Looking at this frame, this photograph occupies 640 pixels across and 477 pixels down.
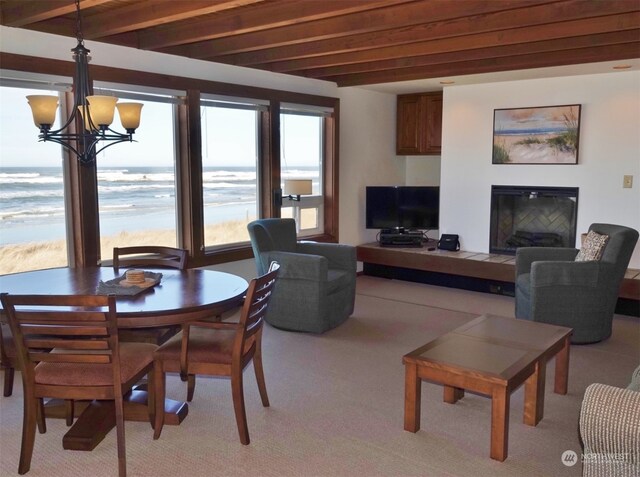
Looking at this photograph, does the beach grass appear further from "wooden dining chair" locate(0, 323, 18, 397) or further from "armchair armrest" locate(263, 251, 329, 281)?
"wooden dining chair" locate(0, 323, 18, 397)

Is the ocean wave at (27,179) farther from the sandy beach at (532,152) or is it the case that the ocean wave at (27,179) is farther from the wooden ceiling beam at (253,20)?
the sandy beach at (532,152)

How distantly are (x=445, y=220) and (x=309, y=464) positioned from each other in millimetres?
4407

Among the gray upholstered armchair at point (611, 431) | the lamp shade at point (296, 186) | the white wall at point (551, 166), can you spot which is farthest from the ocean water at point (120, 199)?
the gray upholstered armchair at point (611, 431)

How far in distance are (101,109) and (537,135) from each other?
14.7 feet

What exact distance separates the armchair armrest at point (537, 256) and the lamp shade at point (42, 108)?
364cm

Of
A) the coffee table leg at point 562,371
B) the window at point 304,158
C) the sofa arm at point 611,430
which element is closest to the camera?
the sofa arm at point 611,430

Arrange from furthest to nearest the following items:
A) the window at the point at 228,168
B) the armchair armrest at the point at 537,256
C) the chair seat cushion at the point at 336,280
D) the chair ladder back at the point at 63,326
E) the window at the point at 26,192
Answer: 1. the window at the point at 228,168
2. the armchair armrest at the point at 537,256
3. the chair seat cushion at the point at 336,280
4. the window at the point at 26,192
5. the chair ladder back at the point at 63,326

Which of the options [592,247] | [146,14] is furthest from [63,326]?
[592,247]

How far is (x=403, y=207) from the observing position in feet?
22.1

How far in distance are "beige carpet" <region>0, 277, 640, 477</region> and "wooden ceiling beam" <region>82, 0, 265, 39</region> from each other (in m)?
2.25

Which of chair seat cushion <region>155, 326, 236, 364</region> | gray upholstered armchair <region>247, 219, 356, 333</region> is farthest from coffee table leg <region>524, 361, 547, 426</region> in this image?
gray upholstered armchair <region>247, 219, 356, 333</region>

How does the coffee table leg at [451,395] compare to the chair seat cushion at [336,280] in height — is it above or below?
below

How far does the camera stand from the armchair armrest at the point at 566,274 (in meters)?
4.20

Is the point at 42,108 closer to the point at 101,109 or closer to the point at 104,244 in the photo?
the point at 101,109
